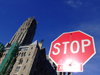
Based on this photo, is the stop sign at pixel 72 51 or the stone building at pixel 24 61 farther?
the stone building at pixel 24 61

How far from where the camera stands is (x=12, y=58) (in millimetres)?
42594

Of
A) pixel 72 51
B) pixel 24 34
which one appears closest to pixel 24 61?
pixel 24 34

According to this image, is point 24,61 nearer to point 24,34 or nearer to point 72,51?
point 24,34

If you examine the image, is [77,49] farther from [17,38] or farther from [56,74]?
[17,38]

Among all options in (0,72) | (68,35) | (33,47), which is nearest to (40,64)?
(33,47)

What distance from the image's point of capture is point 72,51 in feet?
13.4

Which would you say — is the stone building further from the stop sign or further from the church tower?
the stop sign

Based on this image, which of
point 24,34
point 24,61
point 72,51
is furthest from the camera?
point 24,34

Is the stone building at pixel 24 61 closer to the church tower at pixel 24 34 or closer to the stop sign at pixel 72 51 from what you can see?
the church tower at pixel 24 34

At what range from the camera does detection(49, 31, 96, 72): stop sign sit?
364 cm

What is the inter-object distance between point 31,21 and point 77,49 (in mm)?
76667

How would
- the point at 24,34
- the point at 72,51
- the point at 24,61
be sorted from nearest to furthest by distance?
the point at 72,51 < the point at 24,61 < the point at 24,34

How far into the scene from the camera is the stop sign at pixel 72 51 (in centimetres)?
364

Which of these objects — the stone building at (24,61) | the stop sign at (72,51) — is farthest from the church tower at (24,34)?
the stop sign at (72,51)
